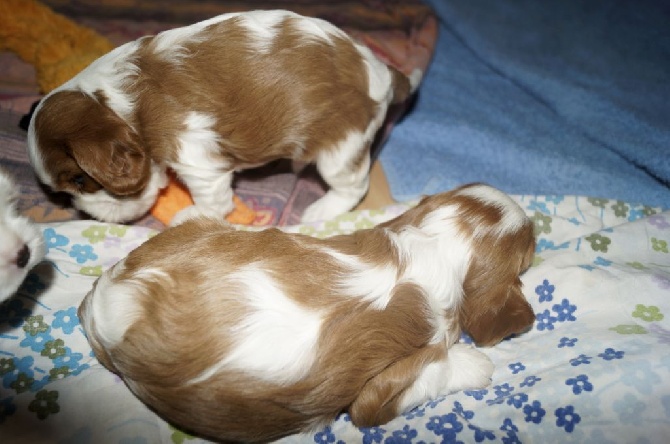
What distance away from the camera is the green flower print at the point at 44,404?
2.52 meters

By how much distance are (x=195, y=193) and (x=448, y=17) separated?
270 cm

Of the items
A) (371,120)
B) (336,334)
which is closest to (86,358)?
(336,334)

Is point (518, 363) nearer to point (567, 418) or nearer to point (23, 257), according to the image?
point (567, 418)

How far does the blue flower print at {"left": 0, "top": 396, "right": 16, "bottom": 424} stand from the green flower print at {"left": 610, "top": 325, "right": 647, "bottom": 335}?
252 centimetres

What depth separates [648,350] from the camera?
263cm

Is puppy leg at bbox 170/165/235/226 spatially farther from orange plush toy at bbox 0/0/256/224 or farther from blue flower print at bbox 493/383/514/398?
blue flower print at bbox 493/383/514/398

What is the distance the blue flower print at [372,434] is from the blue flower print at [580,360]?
0.85 metres

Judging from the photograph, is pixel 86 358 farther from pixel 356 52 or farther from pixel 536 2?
pixel 536 2

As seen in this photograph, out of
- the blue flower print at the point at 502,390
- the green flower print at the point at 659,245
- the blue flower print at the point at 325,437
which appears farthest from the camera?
the green flower print at the point at 659,245

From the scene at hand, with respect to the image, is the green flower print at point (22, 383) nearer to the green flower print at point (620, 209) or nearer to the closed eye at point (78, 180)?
the closed eye at point (78, 180)

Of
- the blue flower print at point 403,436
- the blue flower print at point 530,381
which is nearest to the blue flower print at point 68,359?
the blue flower print at point 403,436

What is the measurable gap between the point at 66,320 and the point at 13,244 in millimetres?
646

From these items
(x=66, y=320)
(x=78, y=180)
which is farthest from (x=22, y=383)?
(x=78, y=180)

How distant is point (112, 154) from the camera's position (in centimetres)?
288
